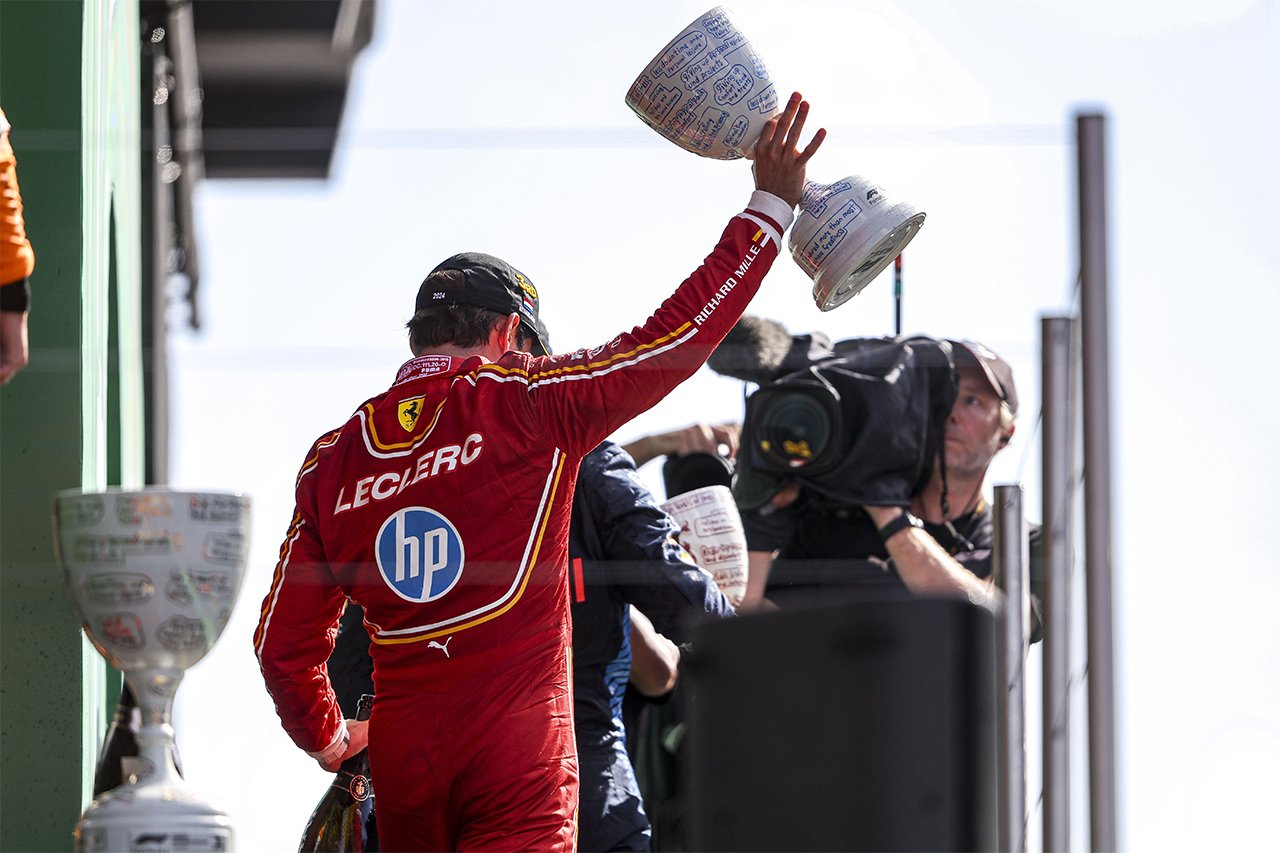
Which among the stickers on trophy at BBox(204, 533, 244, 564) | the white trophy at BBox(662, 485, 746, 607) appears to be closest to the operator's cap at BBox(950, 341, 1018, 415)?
the white trophy at BBox(662, 485, 746, 607)

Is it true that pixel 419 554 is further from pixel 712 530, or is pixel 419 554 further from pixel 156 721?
pixel 712 530

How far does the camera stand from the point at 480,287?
7.47 feet

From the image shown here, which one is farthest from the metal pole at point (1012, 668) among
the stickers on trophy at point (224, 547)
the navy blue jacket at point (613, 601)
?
the stickers on trophy at point (224, 547)

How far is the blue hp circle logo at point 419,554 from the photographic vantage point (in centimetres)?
208

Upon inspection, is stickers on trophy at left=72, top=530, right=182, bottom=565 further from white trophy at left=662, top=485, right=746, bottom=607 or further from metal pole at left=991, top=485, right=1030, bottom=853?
white trophy at left=662, top=485, right=746, bottom=607

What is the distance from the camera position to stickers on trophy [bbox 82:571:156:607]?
1.69 meters

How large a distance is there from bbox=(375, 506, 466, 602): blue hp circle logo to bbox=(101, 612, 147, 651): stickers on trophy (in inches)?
16.5

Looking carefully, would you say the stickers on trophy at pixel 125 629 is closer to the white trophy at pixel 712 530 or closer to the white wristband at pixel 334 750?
the white wristband at pixel 334 750

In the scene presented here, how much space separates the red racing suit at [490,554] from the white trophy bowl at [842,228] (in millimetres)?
186

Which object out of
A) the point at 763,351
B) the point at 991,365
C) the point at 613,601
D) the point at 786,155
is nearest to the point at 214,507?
the point at 786,155

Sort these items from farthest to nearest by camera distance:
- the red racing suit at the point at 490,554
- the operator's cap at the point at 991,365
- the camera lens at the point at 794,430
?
the operator's cap at the point at 991,365
the camera lens at the point at 794,430
the red racing suit at the point at 490,554

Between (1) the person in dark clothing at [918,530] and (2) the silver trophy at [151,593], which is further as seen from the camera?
(1) the person in dark clothing at [918,530]

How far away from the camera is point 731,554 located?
9.30 ft

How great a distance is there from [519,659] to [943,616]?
28.6 inches
